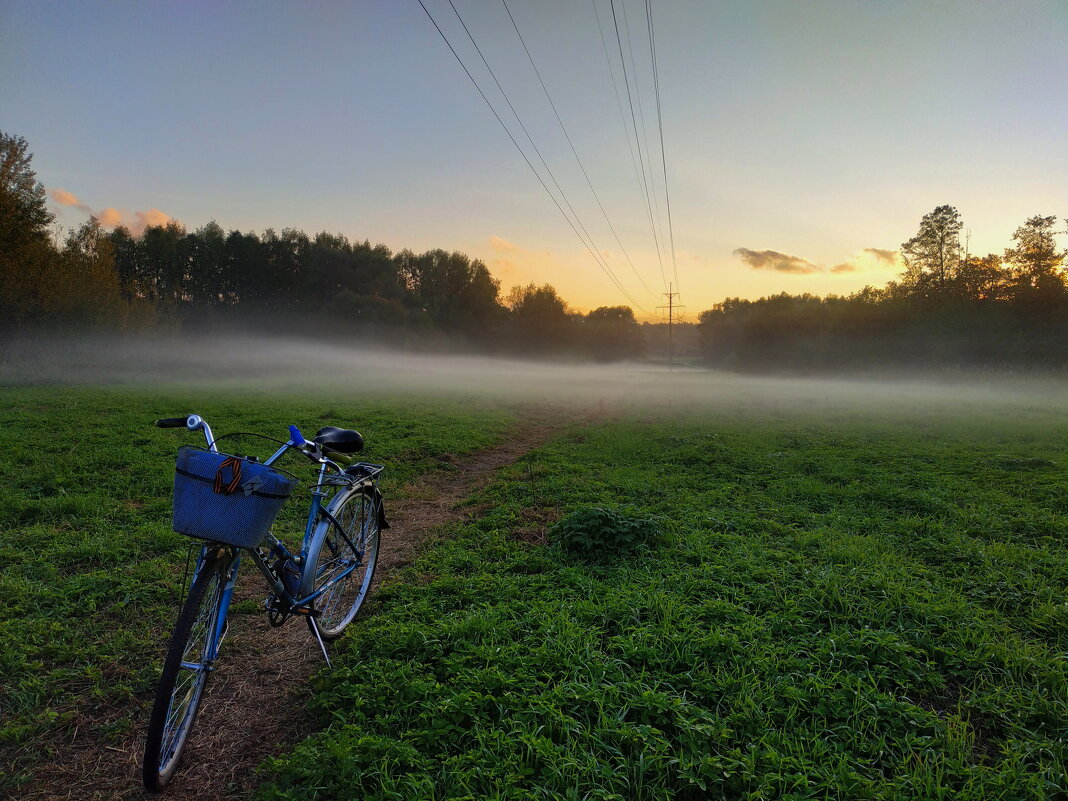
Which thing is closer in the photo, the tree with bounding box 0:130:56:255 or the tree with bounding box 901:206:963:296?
the tree with bounding box 0:130:56:255

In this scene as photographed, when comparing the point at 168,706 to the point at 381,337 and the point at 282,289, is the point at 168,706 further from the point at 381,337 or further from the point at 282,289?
the point at 282,289

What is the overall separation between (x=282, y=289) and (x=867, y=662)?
6674cm

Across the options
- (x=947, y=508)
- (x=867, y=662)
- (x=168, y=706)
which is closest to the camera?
(x=168, y=706)

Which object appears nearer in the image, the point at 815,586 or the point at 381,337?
the point at 815,586

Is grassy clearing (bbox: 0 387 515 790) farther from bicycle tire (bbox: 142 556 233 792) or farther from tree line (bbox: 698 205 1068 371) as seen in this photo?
tree line (bbox: 698 205 1068 371)

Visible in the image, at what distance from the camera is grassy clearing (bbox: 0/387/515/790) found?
10.3 ft

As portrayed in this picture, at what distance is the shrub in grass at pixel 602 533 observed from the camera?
5.09 metres

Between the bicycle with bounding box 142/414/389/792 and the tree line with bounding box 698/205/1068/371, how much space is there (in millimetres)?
47516

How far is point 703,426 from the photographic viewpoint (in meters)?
14.6

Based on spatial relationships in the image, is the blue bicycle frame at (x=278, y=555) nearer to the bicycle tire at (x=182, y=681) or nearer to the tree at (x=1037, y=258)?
the bicycle tire at (x=182, y=681)

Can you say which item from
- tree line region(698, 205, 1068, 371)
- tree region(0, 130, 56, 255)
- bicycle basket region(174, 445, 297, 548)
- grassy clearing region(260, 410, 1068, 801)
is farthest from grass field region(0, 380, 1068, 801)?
tree line region(698, 205, 1068, 371)

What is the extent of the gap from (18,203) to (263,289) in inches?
1481

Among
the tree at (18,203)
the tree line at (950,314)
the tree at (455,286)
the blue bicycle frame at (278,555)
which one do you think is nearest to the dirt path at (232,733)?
the blue bicycle frame at (278,555)

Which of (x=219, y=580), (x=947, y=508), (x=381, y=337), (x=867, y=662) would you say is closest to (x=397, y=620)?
(x=219, y=580)
